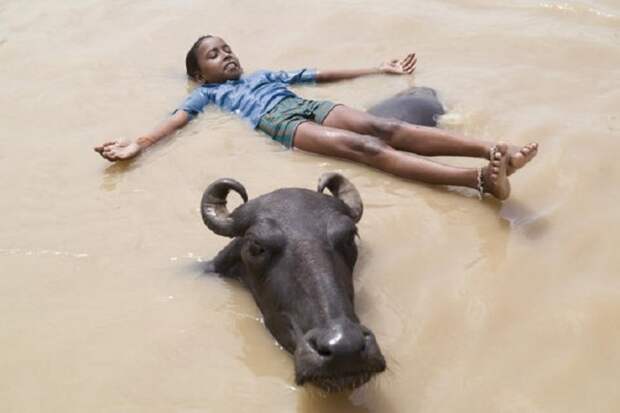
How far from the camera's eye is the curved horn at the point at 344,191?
4004 mm

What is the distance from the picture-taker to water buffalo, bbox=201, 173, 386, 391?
2.81 metres

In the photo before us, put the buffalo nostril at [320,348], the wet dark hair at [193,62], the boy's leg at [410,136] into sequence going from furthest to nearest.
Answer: the wet dark hair at [193,62] → the boy's leg at [410,136] → the buffalo nostril at [320,348]

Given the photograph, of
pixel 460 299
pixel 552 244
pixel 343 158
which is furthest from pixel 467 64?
pixel 460 299

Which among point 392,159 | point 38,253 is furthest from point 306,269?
point 38,253

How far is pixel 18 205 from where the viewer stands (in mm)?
4949

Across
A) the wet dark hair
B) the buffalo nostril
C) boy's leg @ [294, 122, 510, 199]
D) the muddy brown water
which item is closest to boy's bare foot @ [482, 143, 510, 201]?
boy's leg @ [294, 122, 510, 199]

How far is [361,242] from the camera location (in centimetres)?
430

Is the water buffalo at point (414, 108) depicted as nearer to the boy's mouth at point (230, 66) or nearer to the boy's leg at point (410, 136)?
the boy's leg at point (410, 136)

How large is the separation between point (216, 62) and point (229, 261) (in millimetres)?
3141

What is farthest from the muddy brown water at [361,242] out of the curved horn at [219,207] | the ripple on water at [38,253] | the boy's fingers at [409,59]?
the curved horn at [219,207]

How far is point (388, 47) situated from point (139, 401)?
5.44 m

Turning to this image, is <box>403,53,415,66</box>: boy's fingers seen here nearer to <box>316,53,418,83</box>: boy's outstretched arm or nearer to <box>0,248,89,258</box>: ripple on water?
<box>316,53,418,83</box>: boy's outstretched arm

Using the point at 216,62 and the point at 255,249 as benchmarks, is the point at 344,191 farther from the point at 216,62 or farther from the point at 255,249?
the point at 216,62

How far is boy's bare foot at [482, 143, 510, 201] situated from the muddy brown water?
0.15m
